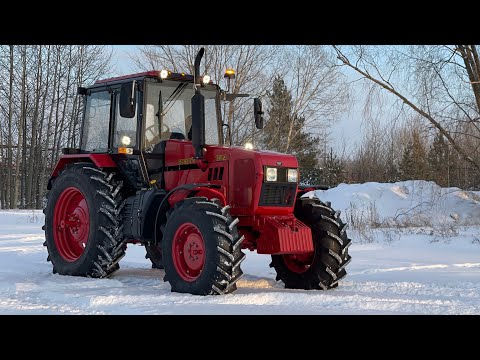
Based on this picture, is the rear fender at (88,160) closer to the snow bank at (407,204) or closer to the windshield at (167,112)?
the windshield at (167,112)

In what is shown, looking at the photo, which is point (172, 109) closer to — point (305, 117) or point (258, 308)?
point (258, 308)

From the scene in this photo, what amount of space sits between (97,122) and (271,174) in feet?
10.0

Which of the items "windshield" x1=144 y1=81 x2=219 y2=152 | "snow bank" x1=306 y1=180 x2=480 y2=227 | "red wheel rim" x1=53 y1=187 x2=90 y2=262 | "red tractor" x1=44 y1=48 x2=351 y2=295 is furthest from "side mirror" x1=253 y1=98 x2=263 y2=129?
"snow bank" x1=306 y1=180 x2=480 y2=227

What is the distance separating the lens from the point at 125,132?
8664 mm

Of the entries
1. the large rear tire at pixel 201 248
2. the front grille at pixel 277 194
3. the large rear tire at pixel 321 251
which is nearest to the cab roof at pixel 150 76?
the large rear tire at pixel 201 248

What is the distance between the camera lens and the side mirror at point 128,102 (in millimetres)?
7734

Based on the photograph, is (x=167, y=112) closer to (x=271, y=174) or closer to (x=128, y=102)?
(x=128, y=102)

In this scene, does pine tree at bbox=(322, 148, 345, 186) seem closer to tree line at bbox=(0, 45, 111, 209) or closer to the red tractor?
tree line at bbox=(0, 45, 111, 209)

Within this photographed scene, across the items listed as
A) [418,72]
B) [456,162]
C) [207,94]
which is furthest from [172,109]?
[456,162]

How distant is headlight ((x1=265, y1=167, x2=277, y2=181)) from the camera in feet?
24.0

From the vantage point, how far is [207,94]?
8.91 meters

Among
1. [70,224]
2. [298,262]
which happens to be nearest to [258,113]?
[298,262]

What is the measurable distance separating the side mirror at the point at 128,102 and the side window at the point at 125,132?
0.65 metres

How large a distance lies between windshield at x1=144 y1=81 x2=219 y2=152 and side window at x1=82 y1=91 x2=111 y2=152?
0.88 m
